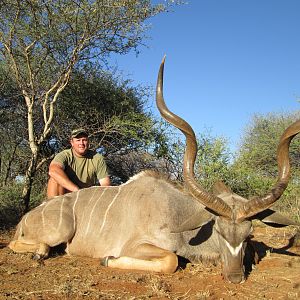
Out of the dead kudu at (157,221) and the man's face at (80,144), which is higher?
the man's face at (80,144)

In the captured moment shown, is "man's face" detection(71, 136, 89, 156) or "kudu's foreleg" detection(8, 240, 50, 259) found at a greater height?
"man's face" detection(71, 136, 89, 156)

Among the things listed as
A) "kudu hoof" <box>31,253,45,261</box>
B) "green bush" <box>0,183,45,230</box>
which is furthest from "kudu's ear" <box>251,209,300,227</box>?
"green bush" <box>0,183,45,230</box>

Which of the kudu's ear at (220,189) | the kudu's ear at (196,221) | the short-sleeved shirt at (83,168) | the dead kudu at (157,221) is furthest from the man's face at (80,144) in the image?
the kudu's ear at (196,221)

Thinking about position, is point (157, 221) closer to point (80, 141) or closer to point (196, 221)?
point (196, 221)

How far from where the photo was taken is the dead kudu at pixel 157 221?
9.70 feet

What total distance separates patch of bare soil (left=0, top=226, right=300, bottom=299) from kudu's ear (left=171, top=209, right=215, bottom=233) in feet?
1.05

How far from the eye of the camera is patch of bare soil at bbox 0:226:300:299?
8.16 ft

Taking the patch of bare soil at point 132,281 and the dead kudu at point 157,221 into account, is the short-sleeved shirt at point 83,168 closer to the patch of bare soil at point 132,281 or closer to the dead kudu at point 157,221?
the dead kudu at point 157,221

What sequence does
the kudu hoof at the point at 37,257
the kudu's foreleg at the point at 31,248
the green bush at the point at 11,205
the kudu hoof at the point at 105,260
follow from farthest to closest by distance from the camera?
the green bush at the point at 11,205
the kudu's foreleg at the point at 31,248
the kudu hoof at the point at 37,257
the kudu hoof at the point at 105,260

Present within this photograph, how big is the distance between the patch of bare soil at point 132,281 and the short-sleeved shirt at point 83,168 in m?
1.31

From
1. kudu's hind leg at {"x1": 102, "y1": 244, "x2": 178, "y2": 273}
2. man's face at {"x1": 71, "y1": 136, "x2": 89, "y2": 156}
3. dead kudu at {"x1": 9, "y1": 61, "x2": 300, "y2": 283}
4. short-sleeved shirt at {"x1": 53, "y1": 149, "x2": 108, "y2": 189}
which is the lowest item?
kudu's hind leg at {"x1": 102, "y1": 244, "x2": 178, "y2": 273}

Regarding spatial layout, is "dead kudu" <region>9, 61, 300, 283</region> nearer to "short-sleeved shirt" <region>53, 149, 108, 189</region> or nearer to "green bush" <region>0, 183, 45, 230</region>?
"short-sleeved shirt" <region>53, 149, 108, 189</region>

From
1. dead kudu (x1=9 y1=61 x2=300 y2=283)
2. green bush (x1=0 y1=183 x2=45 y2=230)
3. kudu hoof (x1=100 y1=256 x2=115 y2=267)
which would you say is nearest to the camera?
dead kudu (x1=9 y1=61 x2=300 y2=283)

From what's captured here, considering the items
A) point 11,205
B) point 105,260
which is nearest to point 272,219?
point 105,260
